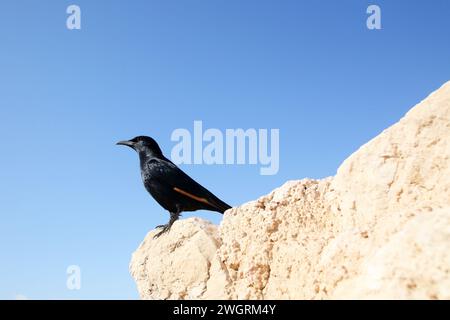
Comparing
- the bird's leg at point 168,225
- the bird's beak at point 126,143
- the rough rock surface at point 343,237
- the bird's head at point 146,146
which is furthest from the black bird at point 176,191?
the rough rock surface at point 343,237

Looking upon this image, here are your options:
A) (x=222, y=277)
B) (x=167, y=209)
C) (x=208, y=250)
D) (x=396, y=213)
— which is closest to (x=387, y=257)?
(x=396, y=213)

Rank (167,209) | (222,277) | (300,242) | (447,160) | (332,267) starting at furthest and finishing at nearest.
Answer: (167,209) < (222,277) < (300,242) < (447,160) < (332,267)

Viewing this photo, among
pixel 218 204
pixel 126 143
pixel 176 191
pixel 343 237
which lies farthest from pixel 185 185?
pixel 343 237

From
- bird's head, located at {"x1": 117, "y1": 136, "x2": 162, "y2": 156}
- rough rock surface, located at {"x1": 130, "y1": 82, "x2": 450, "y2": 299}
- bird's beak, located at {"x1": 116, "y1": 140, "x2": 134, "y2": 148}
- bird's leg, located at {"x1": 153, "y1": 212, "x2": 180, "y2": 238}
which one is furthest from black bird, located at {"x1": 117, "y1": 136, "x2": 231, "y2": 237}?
rough rock surface, located at {"x1": 130, "y1": 82, "x2": 450, "y2": 299}

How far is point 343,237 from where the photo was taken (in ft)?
13.5

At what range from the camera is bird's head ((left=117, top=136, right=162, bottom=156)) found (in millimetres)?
8500

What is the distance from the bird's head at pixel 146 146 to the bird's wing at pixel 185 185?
1.84ft

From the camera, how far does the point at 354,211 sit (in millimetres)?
4555

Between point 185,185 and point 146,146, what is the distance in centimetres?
125

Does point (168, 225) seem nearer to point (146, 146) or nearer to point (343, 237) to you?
point (146, 146)
